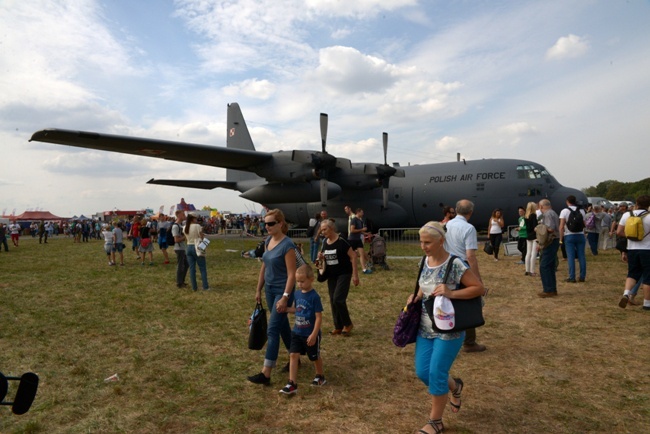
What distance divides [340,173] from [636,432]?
17.5 metres

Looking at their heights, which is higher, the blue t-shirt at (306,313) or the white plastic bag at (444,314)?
the white plastic bag at (444,314)

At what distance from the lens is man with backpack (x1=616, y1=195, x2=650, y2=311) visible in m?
6.66

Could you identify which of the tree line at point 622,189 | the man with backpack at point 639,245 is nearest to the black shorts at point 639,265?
the man with backpack at point 639,245

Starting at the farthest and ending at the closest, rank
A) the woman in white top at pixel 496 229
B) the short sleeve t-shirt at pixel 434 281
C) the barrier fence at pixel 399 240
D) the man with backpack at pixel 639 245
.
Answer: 1. the barrier fence at pixel 399 240
2. the woman in white top at pixel 496 229
3. the man with backpack at pixel 639 245
4. the short sleeve t-shirt at pixel 434 281

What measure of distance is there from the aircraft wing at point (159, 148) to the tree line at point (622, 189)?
83.1m

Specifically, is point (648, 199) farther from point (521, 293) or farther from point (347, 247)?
point (347, 247)

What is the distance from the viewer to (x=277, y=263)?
15.2 ft

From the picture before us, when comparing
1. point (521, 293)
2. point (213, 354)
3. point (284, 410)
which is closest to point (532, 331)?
point (521, 293)

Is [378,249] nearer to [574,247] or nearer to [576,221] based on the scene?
[574,247]

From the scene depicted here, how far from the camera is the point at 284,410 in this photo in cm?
394

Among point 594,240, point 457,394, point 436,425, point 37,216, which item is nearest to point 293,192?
point 594,240

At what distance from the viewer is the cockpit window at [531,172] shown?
17781 millimetres

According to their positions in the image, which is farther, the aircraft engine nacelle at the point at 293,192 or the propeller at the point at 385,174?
the propeller at the point at 385,174

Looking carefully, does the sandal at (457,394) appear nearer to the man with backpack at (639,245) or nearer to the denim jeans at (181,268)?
the man with backpack at (639,245)
